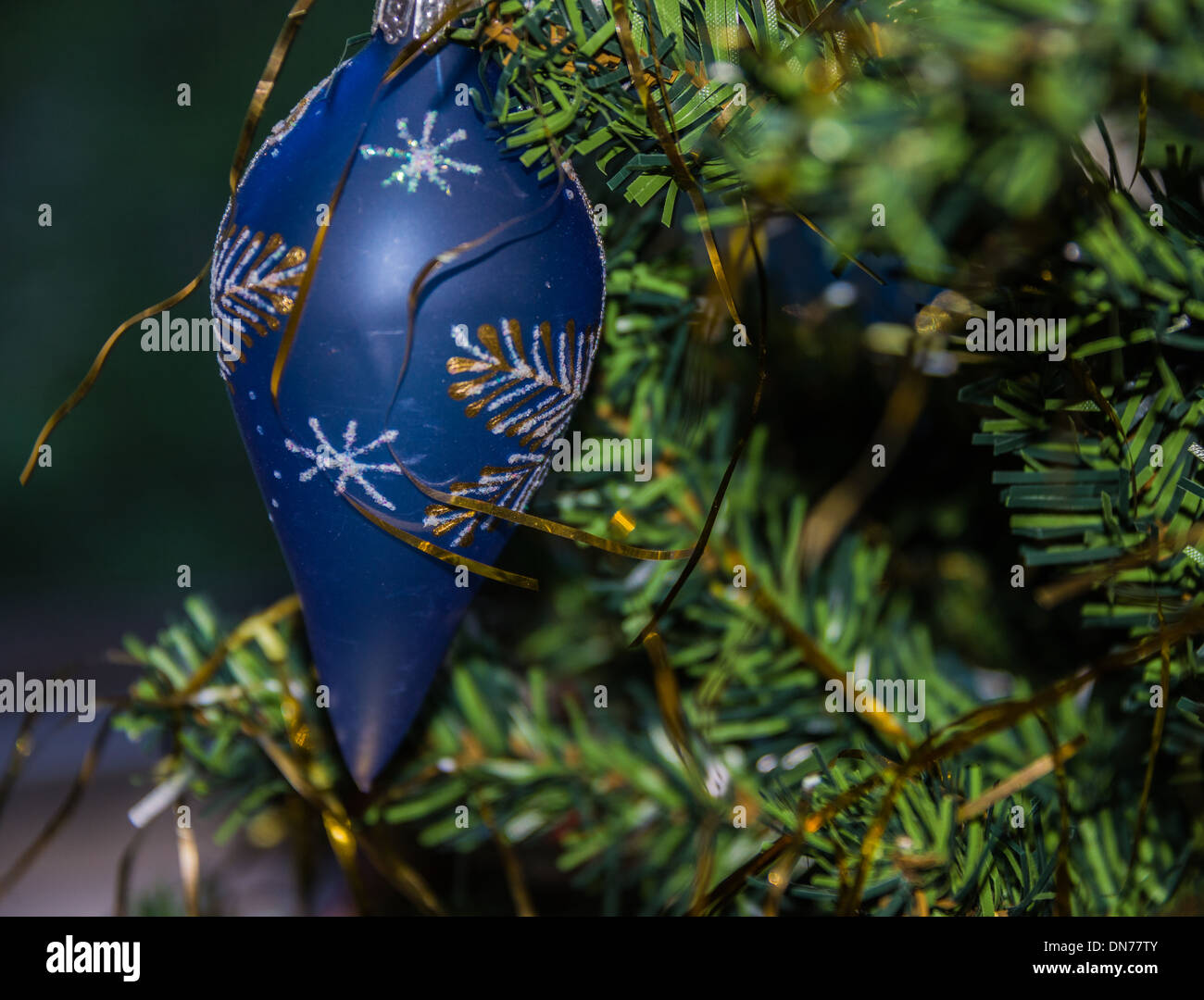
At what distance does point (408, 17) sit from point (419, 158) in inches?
1.5

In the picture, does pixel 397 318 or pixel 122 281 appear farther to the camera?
pixel 122 281

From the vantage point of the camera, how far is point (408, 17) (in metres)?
0.24

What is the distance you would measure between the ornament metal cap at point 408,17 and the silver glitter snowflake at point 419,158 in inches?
1.0

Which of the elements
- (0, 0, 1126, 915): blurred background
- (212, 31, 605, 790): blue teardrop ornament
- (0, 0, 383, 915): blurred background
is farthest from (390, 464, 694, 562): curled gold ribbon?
(0, 0, 383, 915): blurred background

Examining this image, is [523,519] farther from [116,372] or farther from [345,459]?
[116,372]

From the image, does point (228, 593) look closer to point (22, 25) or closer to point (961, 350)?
point (22, 25)

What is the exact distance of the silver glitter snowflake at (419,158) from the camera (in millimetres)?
228

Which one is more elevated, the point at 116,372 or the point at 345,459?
the point at 116,372

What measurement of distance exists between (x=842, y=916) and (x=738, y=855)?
0.24 feet

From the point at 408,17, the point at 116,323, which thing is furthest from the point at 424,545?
the point at 116,323

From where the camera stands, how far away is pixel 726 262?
323mm

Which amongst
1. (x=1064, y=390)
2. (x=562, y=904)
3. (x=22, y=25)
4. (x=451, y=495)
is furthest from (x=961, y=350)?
(x=22, y=25)

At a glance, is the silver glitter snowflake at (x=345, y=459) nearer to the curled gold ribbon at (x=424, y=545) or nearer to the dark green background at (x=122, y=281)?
the curled gold ribbon at (x=424, y=545)

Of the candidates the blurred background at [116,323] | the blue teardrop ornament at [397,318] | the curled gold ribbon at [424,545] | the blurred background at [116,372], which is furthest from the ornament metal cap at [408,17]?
the blurred background at [116,323]
